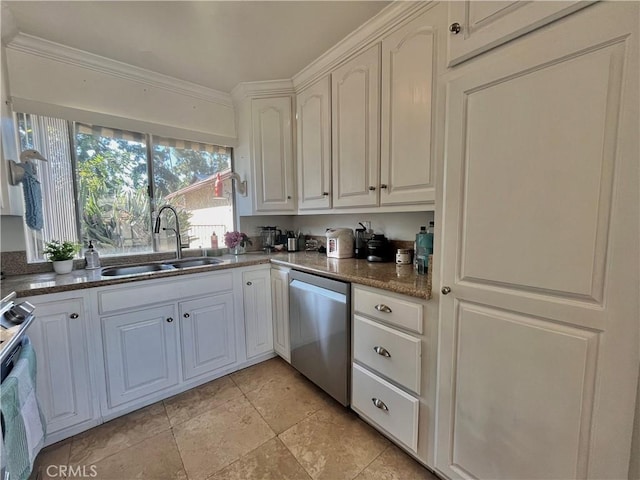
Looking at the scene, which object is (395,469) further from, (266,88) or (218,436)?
(266,88)

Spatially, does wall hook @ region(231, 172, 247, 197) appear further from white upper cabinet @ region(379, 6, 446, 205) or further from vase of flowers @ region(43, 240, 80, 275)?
white upper cabinet @ region(379, 6, 446, 205)

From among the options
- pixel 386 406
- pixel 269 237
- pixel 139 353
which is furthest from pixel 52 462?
pixel 269 237

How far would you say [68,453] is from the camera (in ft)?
4.61

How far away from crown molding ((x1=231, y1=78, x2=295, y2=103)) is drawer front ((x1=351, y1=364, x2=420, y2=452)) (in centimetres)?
225

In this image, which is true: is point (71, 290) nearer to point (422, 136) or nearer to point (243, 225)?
point (243, 225)

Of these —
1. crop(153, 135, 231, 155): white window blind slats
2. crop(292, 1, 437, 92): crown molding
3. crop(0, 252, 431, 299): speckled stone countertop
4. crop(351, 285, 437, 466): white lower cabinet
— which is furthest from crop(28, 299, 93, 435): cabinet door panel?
crop(292, 1, 437, 92): crown molding

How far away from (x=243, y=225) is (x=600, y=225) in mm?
2527

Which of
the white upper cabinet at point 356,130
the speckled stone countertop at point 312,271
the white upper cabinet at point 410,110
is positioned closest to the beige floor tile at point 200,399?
the speckled stone countertop at point 312,271

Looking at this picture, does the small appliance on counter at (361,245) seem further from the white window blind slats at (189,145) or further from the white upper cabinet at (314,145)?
the white window blind slats at (189,145)

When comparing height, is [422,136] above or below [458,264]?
above

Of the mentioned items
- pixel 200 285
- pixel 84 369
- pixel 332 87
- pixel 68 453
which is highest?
pixel 332 87

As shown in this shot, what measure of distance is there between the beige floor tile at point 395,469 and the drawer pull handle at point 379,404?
0.23 meters

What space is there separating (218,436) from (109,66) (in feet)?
8.55

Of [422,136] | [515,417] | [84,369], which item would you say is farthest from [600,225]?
[84,369]
